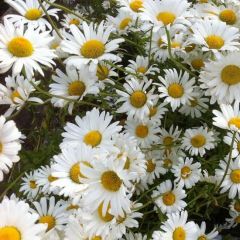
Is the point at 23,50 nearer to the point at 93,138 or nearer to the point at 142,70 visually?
the point at 93,138

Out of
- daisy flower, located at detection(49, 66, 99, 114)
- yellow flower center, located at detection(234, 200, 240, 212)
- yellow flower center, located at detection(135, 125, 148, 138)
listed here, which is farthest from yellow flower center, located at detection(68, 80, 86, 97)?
yellow flower center, located at detection(234, 200, 240, 212)

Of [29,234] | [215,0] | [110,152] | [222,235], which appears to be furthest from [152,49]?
[29,234]

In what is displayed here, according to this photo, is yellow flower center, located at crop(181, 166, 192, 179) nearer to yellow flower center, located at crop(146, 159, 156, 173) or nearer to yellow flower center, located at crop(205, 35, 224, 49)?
yellow flower center, located at crop(146, 159, 156, 173)

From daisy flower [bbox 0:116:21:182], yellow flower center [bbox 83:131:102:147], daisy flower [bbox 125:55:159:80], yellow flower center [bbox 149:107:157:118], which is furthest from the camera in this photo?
daisy flower [bbox 125:55:159:80]

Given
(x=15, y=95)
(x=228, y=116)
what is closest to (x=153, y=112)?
(x=228, y=116)

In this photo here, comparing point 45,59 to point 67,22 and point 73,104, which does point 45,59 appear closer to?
point 73,104

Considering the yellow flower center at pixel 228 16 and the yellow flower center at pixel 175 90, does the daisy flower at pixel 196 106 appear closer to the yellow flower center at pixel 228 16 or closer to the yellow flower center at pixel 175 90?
the yellow flower center at pixel 175 90
